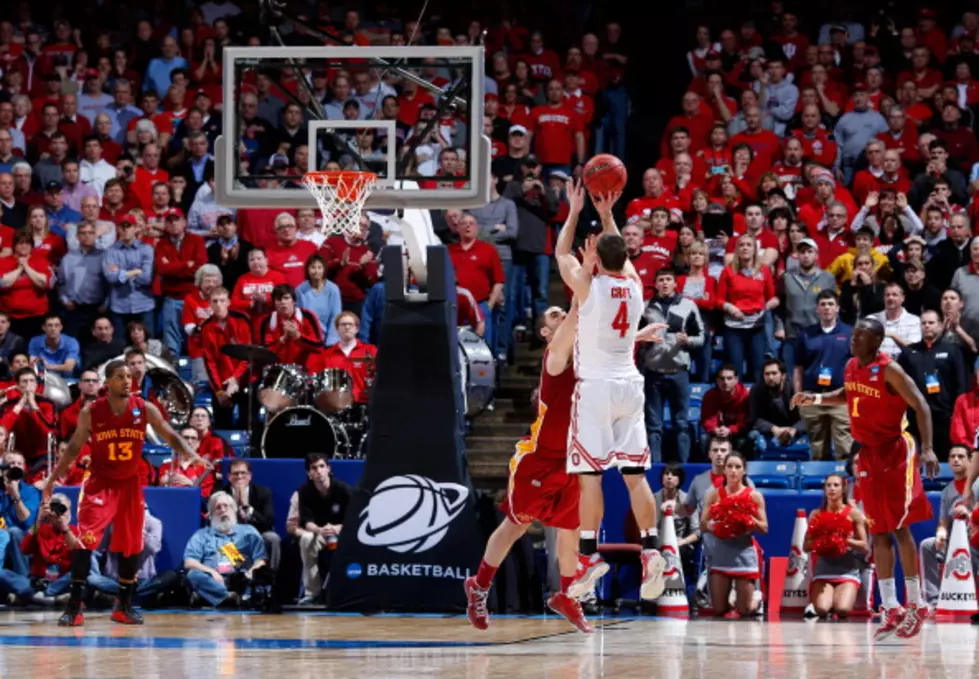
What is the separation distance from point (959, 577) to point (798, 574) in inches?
56.2

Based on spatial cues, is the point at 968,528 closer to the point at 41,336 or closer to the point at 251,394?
the point at 251,394

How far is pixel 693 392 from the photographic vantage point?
17.1m

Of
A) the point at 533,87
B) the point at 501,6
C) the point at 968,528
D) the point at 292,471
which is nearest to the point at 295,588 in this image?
the point at 292,471

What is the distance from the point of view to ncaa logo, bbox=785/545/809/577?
591 inches

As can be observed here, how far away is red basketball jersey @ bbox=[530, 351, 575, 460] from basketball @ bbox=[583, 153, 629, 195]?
1328mm

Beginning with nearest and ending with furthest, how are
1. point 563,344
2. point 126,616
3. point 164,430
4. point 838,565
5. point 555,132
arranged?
point 563,344
point 126,616
point 164,430
point 838,565
point 555,132

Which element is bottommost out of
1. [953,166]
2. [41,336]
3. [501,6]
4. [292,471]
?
[292,471]

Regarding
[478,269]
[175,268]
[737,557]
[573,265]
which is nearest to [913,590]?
[737,557]

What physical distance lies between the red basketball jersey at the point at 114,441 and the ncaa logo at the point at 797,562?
557 cm

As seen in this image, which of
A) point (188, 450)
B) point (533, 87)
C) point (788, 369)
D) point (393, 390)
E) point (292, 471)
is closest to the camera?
point (188, 450)

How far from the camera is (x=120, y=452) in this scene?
13.3 m

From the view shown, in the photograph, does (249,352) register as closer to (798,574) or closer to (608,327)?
(798,574)

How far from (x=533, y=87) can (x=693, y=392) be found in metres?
5.92

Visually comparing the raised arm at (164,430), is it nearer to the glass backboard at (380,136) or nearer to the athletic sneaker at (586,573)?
A: the glass backboard at (380,136)
